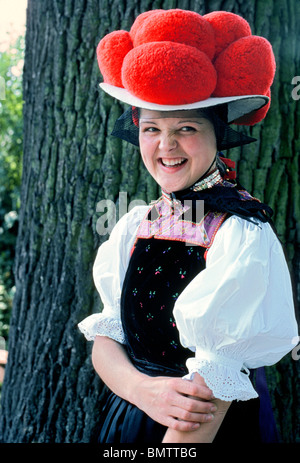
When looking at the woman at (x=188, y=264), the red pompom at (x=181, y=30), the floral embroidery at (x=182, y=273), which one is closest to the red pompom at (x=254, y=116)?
the woman at (x=188, y=264)

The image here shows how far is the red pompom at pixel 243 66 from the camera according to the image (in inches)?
46.2

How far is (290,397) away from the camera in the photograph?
1964mm

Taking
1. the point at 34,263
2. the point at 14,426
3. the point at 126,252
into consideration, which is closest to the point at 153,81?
the point at 126,252

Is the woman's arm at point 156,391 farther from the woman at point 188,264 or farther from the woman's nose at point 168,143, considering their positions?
the woman's nose at point 168,143

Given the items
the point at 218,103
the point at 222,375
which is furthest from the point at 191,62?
the point at 222,375

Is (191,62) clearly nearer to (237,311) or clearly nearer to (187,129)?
(187,129)

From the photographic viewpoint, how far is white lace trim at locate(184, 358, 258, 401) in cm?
109

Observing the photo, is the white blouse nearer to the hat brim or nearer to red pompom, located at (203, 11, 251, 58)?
the hat brim

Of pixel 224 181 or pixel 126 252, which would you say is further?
pixel 126 252
